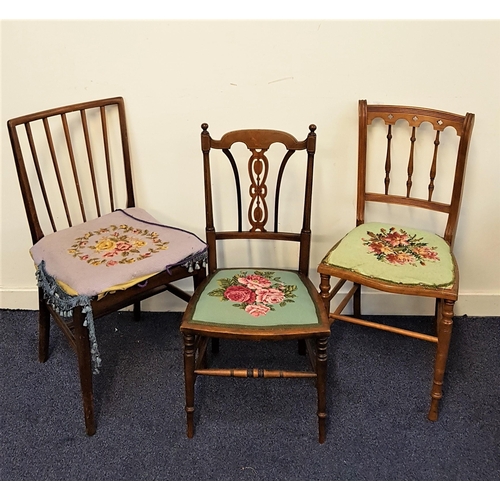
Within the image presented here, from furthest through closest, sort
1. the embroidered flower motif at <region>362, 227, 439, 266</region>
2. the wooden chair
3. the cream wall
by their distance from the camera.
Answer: the cream wall < the embroidered flower motif at <region>362, 227, 439, 266</region> < the wooden chair

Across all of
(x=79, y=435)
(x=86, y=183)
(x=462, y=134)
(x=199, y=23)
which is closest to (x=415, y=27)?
(x=462, y=134)

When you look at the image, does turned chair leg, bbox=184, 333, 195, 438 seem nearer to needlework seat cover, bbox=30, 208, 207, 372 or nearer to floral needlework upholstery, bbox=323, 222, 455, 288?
needlework seat cover, bbox=30, 208, 207, 372

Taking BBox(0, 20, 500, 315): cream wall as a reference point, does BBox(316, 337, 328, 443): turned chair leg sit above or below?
below

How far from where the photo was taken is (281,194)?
2230 mm

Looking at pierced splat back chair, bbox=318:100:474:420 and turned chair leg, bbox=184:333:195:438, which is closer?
turned chair leg, bbox=184:333:195:438

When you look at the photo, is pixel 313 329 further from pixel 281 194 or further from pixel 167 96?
pixel 167 96

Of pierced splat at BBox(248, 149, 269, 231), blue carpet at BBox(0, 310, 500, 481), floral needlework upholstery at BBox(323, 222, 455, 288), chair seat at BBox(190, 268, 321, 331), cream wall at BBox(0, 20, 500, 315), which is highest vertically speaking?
cream wall at BBox(0, 20, 500, 315)

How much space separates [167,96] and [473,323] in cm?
154

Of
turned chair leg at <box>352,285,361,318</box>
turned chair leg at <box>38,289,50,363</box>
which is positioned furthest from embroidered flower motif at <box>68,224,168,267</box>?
turned chair leg at <box>352,285,361,318</box>

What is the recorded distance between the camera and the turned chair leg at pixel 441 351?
174 cm

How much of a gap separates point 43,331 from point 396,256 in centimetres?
129

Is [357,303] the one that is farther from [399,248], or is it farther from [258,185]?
[258,185]

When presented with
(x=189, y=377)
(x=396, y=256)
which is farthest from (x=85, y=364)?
(x=396, y=256)

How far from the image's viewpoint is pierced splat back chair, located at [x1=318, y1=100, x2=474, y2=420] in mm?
1784
